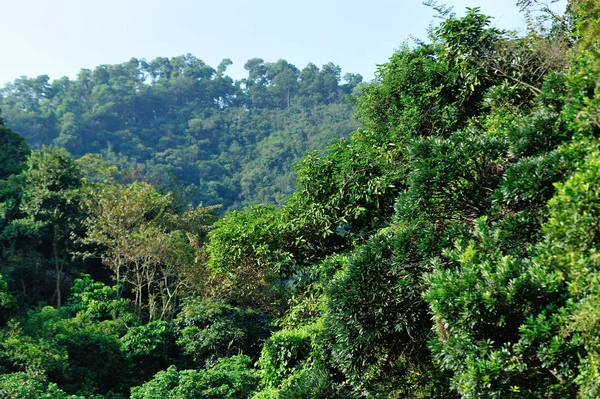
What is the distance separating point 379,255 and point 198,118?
53110 millimetres

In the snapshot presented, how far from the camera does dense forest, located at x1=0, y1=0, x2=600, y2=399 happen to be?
17.0 feet

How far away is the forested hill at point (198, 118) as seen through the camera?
4691cm

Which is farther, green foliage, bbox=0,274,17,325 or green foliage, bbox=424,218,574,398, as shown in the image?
green foliage, bbox=0,274,17,325

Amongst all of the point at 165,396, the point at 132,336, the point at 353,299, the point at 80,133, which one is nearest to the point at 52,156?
the point at 132,336

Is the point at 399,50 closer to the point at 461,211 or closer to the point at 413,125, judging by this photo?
the point at 413,125

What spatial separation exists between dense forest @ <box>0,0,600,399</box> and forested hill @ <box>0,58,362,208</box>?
19514 millimetres

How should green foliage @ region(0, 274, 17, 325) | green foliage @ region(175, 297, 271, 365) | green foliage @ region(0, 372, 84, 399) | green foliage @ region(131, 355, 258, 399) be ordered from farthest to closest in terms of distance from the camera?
green foliage @ region(175, 297, 271, 365) → green foliage @ region(0, 274, 17, 325) → green foliage @ region(131, 355, 258, 399) → green foliage @ region(0, 372, 84, 399)

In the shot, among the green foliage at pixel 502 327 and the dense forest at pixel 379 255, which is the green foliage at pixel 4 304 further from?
the green foliage at pixel 502 327

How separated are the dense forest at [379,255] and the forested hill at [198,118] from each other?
19514mm

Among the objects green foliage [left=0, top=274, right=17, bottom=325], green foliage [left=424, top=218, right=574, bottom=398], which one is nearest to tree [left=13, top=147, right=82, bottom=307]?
green foliage [left=0, top=274, right=17, bottom=325]

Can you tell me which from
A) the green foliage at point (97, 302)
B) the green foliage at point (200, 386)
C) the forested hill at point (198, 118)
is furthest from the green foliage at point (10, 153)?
the forested hill at point (198, 118)

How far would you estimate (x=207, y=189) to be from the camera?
143ft

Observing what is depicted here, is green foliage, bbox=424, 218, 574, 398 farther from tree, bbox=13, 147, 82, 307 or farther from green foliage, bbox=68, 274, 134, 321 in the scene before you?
tree, bbox=13, 147, 82, 307

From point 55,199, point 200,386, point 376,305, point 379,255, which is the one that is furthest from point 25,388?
point 55,199
